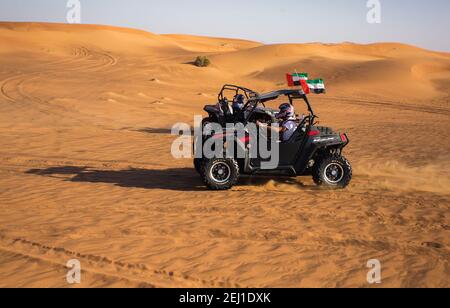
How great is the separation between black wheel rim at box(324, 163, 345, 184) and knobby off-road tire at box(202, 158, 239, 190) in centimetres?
164

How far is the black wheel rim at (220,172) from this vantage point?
8.50 m

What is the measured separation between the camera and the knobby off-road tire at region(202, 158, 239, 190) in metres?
8.45

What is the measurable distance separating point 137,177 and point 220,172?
2.05 meters

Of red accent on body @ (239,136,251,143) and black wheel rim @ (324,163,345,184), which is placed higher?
red accent on body @ (239,136,251,143)

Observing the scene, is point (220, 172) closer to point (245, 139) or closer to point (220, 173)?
point (220, 173)

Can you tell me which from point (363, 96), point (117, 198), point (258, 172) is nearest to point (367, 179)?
point (258, 172)

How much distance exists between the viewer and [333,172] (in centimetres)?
867

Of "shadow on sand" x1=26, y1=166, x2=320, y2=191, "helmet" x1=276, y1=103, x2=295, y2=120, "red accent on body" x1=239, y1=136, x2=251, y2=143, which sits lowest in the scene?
"shadow on sand" x1=26, y1=166, x2=320, y2=191

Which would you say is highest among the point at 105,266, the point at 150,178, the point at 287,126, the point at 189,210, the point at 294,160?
the point at 287,126

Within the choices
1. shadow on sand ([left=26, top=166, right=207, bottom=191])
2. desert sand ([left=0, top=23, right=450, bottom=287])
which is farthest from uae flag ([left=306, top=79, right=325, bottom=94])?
shadow on sand ([left=26, top=166, right=207, bottom=191])

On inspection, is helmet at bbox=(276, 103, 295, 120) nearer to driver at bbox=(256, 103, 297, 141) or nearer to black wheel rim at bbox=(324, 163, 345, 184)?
driver at bbox=(256, 103, 297, 141)

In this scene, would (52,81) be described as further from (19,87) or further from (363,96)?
(363,96)

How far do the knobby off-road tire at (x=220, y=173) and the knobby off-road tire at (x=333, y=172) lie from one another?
4.81 feet

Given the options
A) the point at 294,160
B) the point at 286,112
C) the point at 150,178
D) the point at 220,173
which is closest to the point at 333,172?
the point at 294,160
